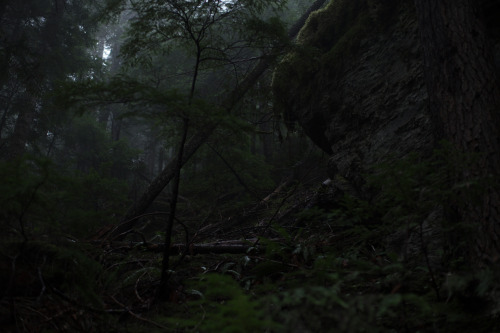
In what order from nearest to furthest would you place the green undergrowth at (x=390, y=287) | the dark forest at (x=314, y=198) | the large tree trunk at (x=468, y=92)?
the green undergrowth at (x=390, y=287)
the dark forest at (x=314, y=198)
the large tree trunk at (x=468, y=92)

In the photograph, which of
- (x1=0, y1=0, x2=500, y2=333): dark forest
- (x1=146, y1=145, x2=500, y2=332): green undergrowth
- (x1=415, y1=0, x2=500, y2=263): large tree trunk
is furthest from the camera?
(x1=415, y1=0, x2=500, y2=263): large tree trunk

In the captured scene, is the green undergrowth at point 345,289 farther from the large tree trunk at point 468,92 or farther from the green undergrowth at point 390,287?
the large tree trunk at point 468,92

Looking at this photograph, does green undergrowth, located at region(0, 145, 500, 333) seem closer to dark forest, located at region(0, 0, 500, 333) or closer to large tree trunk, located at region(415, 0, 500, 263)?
dark forest, located at region(0, 0, 500, 333)

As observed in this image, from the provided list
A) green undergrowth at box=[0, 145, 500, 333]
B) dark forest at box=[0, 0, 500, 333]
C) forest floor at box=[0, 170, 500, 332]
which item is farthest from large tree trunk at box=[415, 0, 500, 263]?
forest floor at box=[0, 170, 500, 332]

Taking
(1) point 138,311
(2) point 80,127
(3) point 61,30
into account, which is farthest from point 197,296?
(2) point 80,127

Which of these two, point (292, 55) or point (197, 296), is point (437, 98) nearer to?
point (197, 296)

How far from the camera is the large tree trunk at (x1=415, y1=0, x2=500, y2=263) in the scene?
280cm

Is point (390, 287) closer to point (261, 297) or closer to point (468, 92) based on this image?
point (261, 297)

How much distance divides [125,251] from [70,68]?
12.3m

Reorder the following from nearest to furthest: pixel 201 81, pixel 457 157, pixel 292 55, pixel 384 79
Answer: pixel 457 157 → pixel 384 79 → pixel 292 55 → pixel 201 81

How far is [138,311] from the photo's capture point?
3248 mm

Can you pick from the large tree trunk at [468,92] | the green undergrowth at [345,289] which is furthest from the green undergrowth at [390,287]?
the large tree trunk at [468,92]

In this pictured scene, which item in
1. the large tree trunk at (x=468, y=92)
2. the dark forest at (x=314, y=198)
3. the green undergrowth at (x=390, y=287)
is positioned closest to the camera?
the green undergrowth at (x=390, y=287)

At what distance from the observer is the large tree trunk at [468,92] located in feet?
9.20
